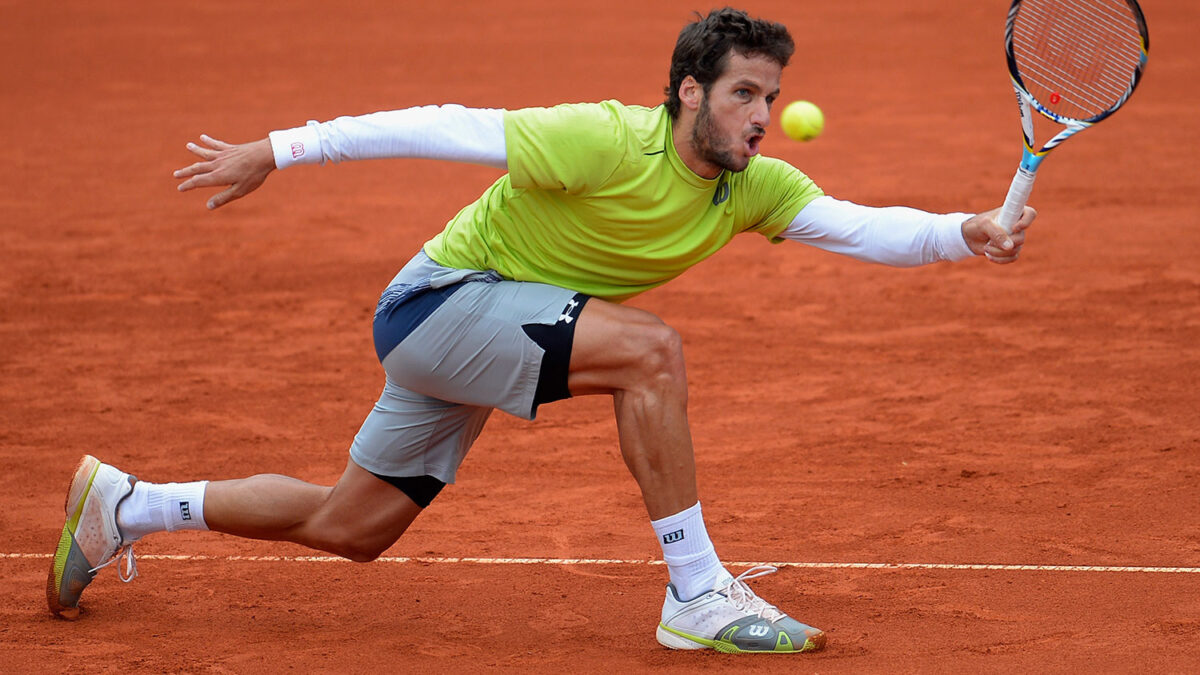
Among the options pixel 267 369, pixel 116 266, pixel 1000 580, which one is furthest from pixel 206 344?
pixel 1000 580

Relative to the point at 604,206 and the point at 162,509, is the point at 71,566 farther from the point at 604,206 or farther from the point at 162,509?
the point at 604,206

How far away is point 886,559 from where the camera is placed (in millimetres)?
5074

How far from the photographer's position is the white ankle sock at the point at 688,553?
4.13m

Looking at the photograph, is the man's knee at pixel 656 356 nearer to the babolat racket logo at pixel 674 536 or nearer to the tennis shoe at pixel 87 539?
the babolat racket logo at pixel 674 536

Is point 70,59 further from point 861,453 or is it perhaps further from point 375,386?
point 861,453

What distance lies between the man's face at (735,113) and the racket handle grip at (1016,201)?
0.76 metres

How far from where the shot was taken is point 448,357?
13.8 ft

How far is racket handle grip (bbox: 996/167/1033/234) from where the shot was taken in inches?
167

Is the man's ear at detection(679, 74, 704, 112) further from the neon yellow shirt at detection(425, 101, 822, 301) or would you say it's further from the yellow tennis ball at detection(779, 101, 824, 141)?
the yellow tennis ball at detection(779, 101, 824, 141)

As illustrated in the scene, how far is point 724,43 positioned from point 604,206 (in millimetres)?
585

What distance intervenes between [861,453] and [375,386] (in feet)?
8.82

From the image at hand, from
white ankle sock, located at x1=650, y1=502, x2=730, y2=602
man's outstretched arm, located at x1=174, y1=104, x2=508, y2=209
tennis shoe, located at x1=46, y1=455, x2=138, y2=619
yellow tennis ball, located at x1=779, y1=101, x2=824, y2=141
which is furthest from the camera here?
yellow tennis ball, located at x1=779, y1=101, x2=824, y2=141

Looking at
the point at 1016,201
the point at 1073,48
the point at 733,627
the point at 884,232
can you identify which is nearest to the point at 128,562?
the point at 733,627

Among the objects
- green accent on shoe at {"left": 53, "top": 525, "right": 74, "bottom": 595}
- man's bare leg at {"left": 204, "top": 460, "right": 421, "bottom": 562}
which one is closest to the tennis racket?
man's bare leg at {"left": 204, "top": 460, "right": 421, "bottom": 562}
